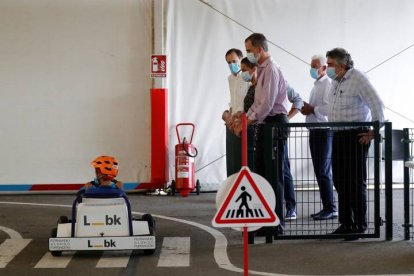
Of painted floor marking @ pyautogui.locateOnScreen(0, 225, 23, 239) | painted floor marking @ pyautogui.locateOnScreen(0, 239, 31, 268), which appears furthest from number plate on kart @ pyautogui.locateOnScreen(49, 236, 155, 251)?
painted floor marking @ pyautogui.locateOnScreen(0, 225, 23, 239)

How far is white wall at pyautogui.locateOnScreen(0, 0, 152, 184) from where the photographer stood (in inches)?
561

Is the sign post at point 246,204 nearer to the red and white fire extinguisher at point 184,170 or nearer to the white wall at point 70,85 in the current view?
the red and white fire extinguisher at point 184,170

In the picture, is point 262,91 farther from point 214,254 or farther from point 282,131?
point 214,254

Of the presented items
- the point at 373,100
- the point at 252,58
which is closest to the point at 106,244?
the point at 252,58

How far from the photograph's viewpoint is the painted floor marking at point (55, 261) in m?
7.46

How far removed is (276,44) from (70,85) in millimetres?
3865

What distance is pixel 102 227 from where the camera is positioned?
775 centimetres

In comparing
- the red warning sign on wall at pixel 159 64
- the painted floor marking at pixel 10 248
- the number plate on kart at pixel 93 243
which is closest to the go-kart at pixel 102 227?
the number plate on kart at pixel 93 243

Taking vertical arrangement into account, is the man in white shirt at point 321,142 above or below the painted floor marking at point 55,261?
above

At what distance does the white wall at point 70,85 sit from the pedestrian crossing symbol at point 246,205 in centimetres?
865

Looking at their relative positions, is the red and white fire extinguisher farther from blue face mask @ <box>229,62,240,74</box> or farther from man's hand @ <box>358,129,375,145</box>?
man's hand @ <box>358,129,375,145</box>


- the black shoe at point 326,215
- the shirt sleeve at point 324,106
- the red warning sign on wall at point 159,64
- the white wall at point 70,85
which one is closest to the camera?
the black shoe at point 326,215

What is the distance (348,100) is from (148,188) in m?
6.42

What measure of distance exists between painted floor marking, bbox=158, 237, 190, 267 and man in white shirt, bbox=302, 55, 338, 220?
1.88 m
